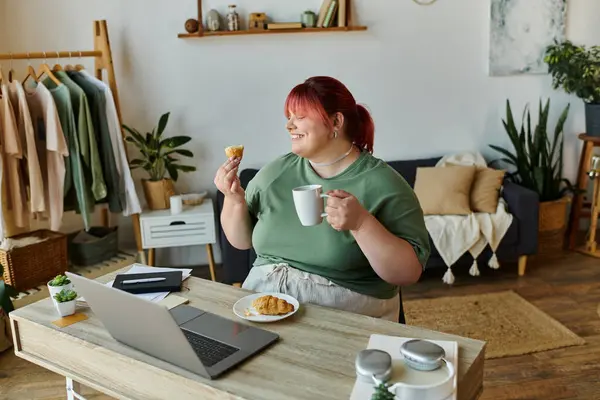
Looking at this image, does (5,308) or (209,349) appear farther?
(5,308)

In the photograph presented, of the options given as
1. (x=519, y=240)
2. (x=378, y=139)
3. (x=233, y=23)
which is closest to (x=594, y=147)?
(x=519, y=240)

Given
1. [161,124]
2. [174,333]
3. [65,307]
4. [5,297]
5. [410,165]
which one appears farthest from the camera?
[410,165]

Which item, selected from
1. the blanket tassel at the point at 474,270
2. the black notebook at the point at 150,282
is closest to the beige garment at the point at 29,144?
the black notebook at the point at 150,282

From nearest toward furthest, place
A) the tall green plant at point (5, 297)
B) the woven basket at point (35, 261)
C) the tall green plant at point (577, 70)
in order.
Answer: the tall green plant at point (5, 297) < the woven basket at point (35, 261) < the tall green plant at point (577, 70)

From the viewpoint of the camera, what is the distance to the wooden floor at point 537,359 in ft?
8.54

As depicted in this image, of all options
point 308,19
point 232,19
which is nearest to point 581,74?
point 308,19

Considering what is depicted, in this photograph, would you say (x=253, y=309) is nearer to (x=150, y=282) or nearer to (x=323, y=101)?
(x=150, y=282)

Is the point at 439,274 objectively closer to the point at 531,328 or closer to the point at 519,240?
the point at 519,240

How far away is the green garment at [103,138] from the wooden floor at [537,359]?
3.18 ft

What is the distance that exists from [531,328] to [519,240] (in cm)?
78

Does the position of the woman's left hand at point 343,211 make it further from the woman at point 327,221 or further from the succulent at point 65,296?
the succulent at point 65,296

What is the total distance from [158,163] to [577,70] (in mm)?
2762

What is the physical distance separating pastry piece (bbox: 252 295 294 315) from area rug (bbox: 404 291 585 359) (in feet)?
5.33

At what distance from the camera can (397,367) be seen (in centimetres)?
127
